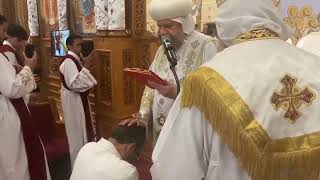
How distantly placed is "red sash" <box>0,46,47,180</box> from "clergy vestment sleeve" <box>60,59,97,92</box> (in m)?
1.19

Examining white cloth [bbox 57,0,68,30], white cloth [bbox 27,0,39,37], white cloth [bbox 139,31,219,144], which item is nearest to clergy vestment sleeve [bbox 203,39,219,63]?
white cloth [bbox 139,31,219,144]

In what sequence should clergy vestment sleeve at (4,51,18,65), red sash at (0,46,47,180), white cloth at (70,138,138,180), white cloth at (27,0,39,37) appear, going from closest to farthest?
1. white cloth at (70,138,138,180)
2. red sash at (0,46,47,180)
3. clergy vestment sleeve at (4,51,18,65)
4. white cloth at (27,0,39,37)

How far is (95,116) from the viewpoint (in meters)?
5.17

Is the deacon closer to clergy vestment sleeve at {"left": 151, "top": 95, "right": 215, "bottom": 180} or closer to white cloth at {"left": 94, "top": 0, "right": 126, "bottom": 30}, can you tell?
white cloth at {"left": 94, "top": 0, "right": 126, "bottom": 30}

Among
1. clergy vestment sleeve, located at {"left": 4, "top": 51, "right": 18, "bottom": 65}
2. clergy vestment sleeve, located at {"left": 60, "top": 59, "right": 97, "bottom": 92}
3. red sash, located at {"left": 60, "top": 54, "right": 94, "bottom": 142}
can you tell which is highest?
clergy vestment sleeve, located at {"left": 4, "top": 51, "right": 18, "bottom": 65}

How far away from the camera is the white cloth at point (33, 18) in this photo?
22.2ft

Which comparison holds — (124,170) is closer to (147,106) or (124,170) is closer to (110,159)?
(110,159)

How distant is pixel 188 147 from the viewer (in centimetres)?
129

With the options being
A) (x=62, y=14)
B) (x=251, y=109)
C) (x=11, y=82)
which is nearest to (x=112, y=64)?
(x=11, y=82)

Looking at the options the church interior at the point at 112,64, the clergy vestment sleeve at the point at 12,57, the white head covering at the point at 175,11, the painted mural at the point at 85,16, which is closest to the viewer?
the white head covering at the point at 175,11

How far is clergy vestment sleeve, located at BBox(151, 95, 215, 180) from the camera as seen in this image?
4.24 feet

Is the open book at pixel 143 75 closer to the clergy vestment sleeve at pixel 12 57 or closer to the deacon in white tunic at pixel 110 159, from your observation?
the deacon in white tunic at pixel 110 159

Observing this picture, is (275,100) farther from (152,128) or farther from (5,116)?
(5,116)

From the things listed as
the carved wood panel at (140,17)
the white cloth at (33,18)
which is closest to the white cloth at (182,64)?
the carved wood panel at (140,17)
